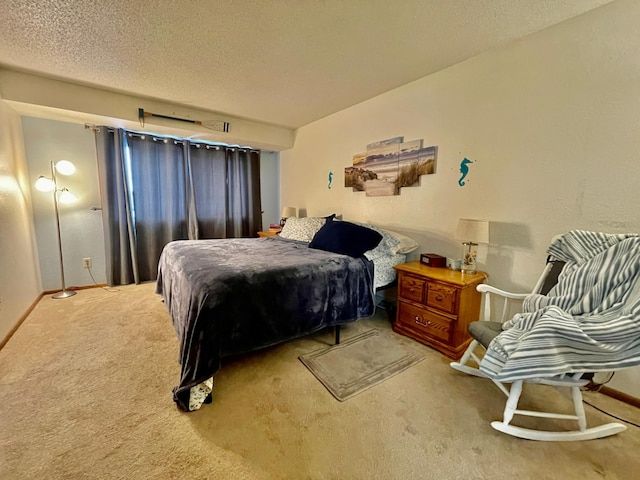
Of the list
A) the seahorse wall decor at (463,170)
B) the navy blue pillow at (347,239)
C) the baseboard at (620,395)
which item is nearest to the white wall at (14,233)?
the navy blue pillow at (347,239)

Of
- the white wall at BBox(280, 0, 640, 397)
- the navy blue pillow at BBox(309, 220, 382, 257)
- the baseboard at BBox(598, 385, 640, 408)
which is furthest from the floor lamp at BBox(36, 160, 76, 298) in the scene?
Result: the baseboard at BBox(598, 385, 640, 408)

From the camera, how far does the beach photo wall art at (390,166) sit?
8.62ft

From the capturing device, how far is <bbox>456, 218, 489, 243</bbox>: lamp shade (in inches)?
79.9

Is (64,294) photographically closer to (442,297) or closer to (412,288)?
(412,288)

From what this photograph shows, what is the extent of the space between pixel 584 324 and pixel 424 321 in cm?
113

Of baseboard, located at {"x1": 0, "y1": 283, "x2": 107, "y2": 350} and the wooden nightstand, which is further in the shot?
baseboard, located at {"x1": 0, "y1": 283, "x2": 107, "y2": 350}

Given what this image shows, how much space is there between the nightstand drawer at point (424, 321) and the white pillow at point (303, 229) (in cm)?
129

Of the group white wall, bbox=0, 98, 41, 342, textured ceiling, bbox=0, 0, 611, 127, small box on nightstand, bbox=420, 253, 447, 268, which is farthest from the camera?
small box on nightstand, bbox=420, 253, 447, 268

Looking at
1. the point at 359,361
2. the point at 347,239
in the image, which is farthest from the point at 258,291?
the point at 347,239

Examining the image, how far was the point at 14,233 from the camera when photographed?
254cm

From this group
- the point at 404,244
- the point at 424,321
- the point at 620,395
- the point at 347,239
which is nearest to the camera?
the point at 620,395

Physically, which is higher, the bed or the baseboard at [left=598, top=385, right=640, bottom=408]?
the bed

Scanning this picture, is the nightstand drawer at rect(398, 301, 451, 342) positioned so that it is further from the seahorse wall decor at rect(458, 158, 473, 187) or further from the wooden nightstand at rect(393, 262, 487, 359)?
the seahorse wall decor at rect(458, 158, 473, 187)

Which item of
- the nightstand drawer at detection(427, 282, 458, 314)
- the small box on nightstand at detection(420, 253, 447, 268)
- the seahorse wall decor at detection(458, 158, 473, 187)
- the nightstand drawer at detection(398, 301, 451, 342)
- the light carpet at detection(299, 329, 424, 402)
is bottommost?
the light carpet at detection(299, 329, 424, 402)
